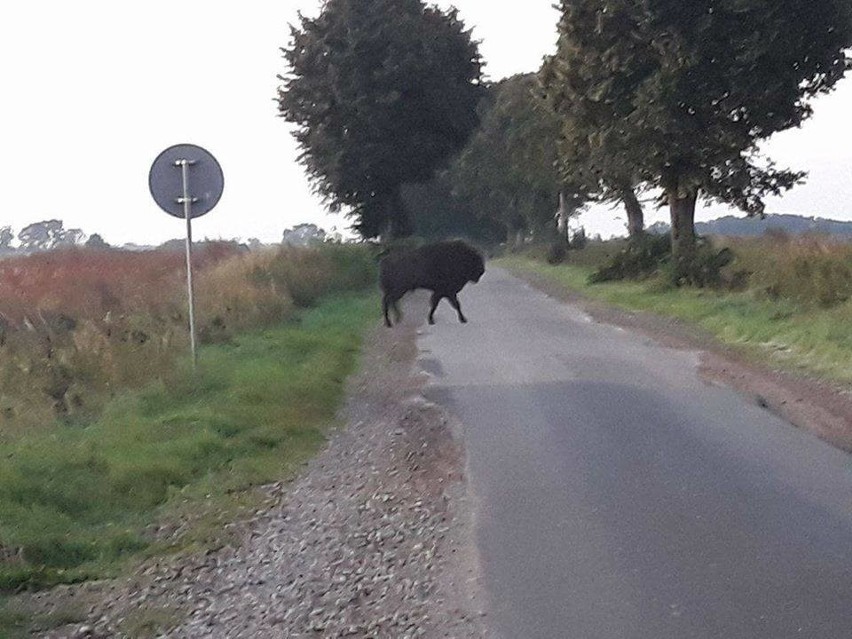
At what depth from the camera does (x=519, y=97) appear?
49.6m

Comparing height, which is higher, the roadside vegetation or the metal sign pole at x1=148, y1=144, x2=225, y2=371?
the metal sign pole at x1=148, y1=144, x2=225, y2=371

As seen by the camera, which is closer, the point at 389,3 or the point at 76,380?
the point at 76,380

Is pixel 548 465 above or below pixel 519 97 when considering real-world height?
below

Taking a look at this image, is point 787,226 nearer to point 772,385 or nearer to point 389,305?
point 389,305

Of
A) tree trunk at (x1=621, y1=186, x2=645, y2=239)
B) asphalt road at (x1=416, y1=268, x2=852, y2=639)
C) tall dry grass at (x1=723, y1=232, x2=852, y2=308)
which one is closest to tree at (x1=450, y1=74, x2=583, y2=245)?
tree trunk at (x1=621, y1=186, x2=645, y2=239)

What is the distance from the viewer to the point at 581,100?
28562mm

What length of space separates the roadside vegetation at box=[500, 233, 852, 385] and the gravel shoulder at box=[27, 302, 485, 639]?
23.0 ft

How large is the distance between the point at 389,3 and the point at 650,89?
22.0m

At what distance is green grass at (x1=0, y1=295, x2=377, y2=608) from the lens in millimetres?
8141

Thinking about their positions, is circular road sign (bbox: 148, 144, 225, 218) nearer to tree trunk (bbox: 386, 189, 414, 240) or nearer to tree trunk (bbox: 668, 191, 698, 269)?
tree trunk (bbox: 668, 191, 698, 269)

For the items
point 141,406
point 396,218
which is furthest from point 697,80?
point 396,218

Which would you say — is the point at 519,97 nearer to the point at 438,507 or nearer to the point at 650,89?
the point at 650,89

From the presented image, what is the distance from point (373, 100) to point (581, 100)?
17008 millimetres

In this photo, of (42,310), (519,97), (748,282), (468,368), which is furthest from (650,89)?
(519,97)
